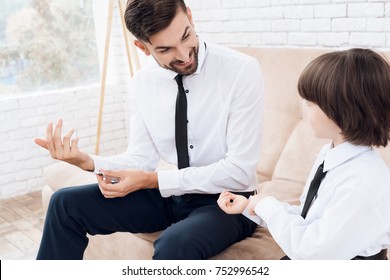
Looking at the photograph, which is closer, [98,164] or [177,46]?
[177,46]

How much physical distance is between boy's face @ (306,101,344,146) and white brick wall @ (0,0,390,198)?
3.59 feet

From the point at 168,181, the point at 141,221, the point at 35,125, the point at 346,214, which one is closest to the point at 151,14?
the point at 168,181

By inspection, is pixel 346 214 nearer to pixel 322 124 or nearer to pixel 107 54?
pixel 322 124

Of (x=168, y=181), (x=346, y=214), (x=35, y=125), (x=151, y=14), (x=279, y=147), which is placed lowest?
(x=35, y=125)

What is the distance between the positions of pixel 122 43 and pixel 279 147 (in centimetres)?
199

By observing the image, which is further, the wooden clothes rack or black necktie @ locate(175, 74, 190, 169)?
the wooden clothes rack

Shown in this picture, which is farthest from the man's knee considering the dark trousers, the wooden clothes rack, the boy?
the wooden clothes rack

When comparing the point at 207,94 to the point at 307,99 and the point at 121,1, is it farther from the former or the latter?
the point at 121,1

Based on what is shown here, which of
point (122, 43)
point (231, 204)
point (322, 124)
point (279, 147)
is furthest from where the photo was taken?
point (122, 43)

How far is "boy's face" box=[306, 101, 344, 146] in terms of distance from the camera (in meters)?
1.23

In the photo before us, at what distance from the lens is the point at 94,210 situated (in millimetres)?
1578

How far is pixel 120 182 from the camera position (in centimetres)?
155

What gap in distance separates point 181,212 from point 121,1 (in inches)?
80.3

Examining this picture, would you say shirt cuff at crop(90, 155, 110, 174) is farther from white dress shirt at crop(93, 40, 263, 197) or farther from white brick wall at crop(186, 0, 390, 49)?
white brick wall at crop(186, 0, 390, 49)
